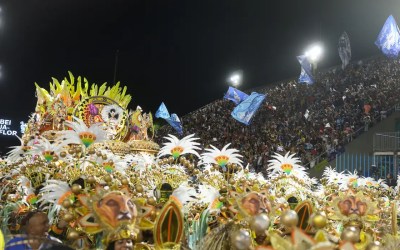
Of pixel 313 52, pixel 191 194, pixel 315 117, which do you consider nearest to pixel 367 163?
pixel 315 117

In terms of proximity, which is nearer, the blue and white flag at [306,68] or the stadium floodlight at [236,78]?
the blue and white flag at [306,68]

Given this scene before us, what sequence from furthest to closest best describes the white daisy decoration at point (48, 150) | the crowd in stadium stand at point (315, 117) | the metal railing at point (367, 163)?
the crowd in stadium stand at point (315, 117), the metal railing at point (367, 163), the white daisy decoration at point (48, 150)

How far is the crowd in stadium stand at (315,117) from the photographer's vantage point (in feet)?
53.8

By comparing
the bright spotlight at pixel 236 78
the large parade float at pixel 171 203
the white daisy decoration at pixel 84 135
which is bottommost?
the large parade float at pixel 171 203

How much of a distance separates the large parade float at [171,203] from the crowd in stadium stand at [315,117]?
796 centimetres

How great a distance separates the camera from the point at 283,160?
7777 mm

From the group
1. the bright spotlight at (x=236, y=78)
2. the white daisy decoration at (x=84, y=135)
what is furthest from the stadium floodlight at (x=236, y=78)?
the white daisy decoration at (x=84, y=135)

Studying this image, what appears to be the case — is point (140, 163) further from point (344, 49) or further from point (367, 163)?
point (344, 49)

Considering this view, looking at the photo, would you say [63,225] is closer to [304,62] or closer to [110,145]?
[110,145]

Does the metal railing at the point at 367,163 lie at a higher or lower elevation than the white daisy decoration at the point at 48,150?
higher

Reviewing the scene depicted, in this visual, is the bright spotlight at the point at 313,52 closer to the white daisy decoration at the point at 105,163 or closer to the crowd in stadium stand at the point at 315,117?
the crowd in stadium stand at the point at 315,117

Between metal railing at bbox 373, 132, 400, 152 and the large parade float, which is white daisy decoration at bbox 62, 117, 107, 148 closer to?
the large parade float

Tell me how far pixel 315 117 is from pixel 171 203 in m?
15.6

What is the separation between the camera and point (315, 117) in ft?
60.8
